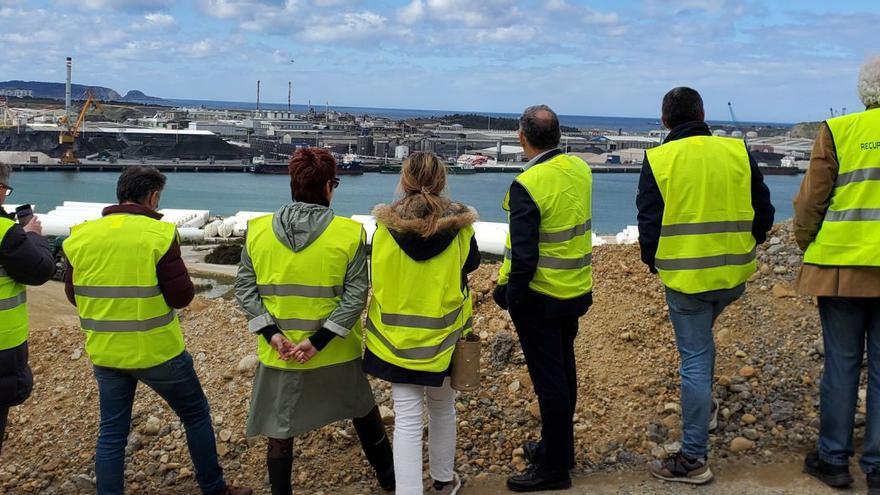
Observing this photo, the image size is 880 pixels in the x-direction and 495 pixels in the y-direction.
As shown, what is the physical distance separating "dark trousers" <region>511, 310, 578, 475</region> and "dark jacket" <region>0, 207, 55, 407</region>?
201cm

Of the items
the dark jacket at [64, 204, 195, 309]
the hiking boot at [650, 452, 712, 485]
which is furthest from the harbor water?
the dark jacket at [64, 204, 195, 309]

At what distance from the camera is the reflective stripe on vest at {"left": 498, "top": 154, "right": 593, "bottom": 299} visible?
133 inches

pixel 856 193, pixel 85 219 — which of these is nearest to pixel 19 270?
pixel 856 193

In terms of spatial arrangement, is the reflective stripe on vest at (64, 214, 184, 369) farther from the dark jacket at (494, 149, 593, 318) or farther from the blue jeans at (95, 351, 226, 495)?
the dark jacket at (494, 149, 593, 318)

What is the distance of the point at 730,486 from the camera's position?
142 inches

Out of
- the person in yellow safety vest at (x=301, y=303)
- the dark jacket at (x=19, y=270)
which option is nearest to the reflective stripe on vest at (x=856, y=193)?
the person in yellow safety vest at (x=301, y=303)

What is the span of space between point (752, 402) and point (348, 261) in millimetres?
2404

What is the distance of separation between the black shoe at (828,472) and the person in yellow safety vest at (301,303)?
83.5 inches

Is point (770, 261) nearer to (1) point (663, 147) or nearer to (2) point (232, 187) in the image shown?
(1) point (663, 147)

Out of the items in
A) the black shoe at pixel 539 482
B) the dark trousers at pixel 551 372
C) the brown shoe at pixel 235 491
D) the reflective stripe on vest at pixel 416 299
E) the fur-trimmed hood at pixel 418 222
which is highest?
the fur-trimmed hood at pixel 418 222

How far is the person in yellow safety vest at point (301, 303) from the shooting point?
10.7 ft

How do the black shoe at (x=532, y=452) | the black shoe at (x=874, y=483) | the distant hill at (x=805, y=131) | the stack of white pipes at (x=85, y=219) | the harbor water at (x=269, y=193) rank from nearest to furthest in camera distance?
the black shoe at (x=874, y=483) → the black shoe at (x=532, y=452) → the stack of white pipes at (x=85, y=219) → the harbor water at (x=269, y=193) → the distant hill at (x=805, y=131)

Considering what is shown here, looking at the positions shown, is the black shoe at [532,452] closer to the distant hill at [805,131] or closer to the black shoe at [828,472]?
the black shoe at [828,472]

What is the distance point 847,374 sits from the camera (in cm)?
346
